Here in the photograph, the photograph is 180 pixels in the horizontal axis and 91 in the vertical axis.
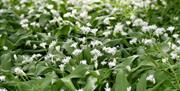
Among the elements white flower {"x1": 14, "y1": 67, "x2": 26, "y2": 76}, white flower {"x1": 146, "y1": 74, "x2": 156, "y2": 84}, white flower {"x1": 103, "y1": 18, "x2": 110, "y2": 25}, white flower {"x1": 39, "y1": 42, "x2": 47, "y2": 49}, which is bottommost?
white flower {"x1": 103, "y1": 18, "x2": 110, "y2": 25}

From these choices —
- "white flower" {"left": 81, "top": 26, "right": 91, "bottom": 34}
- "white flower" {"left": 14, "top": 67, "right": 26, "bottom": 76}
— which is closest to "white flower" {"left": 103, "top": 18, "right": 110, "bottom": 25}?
"white flower" {"left": 81, "top": 26, "right": 91, "bottom": 34}

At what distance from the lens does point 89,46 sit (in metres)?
4.20

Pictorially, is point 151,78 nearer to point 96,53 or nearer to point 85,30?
point 96,53

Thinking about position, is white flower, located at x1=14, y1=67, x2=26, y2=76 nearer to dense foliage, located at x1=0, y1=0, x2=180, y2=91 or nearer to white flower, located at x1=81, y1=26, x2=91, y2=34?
dense foliage, located at x1=0, y1=0, x2=180, y2=91

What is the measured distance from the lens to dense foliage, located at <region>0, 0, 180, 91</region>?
3.46 metres

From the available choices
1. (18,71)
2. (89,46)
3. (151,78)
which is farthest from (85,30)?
(151,78)

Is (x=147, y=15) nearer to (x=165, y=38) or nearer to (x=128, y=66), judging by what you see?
(x=165, y=38)

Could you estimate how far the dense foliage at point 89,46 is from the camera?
11.3 ft

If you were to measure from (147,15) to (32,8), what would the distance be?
1.38 meters

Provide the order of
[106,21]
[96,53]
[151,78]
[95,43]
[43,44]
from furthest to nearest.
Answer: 1. [106,21]
2. [43,44]
3. [95,43]
4. [96,53]
5. [151,78]

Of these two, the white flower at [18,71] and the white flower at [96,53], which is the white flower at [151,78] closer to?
the white flower at [96,53]

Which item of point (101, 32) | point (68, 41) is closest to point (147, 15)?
point (101, 32)

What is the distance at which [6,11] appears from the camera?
582 centimetres

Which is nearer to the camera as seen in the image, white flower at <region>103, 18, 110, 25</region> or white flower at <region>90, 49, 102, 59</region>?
white flower at <region>90, 49, 102, 59</region>
